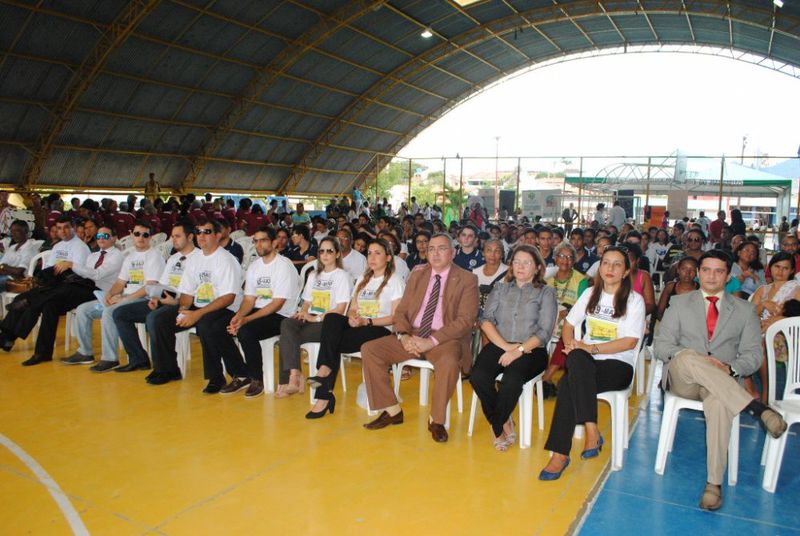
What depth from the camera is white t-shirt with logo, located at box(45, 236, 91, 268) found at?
232 inches

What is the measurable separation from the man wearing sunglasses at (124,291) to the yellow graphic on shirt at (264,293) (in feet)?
3.62

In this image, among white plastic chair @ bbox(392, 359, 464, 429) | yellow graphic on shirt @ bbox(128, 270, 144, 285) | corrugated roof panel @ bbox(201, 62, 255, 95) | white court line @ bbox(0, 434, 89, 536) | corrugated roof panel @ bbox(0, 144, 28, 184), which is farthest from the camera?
corrugated roof panel @ bbox(201, 62, 255, 95)

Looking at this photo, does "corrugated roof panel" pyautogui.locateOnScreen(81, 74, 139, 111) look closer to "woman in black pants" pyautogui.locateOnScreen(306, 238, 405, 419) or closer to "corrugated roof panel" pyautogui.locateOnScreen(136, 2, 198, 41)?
"corrugated roof panel" pyautogui.locateOnScreen(136, 2, 198, 41)

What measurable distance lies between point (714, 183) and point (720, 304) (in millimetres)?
15261

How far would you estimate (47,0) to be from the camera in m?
12.4

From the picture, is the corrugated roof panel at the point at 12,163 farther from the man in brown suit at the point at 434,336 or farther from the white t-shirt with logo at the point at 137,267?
the man in brown suit at the point at 434,336

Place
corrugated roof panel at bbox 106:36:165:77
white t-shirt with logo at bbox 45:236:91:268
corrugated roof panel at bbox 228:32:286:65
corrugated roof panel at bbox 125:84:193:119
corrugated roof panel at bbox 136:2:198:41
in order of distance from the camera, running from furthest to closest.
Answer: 1. corrugated roof panel at bbox 228:32:286:65
2. corrugated roof panel at bbox 125:84:193:119
3. corrugated roof panel at bbox 106:36:165:77
4. corrugated roof panel at bbox 136:2:198:41
5. white t-shirt with logo at bbox 45:236:91:268

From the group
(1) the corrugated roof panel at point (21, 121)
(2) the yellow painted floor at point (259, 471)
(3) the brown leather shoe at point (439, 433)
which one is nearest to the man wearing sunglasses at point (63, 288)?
(2) the yellow painted floor at point (259, 471)

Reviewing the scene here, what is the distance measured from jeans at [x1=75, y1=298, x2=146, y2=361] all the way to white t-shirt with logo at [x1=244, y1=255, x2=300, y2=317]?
109 cm

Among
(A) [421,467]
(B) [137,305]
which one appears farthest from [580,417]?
(B) [137,305]

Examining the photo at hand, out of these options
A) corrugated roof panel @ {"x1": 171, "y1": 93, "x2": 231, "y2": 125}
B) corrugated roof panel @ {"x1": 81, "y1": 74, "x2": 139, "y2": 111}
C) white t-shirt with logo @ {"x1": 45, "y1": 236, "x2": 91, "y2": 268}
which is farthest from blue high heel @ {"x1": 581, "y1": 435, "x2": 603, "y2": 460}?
corrugated roof panel @ {"x1": 171, "y1": 93, "x2": 231, "y2": 125}

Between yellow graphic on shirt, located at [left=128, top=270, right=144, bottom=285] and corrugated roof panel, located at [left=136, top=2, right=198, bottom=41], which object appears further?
corrugated roof panel, located at [left=136, top=2, right=198, bottom=41]

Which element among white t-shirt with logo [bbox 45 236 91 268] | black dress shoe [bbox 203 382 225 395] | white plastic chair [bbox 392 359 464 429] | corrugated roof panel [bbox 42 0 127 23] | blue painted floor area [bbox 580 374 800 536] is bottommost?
blue painted floor area [bbox 580 374 800 536]

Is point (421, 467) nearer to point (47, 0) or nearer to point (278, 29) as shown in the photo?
point (47, 0)
